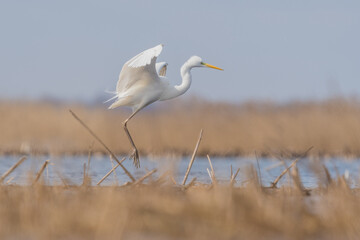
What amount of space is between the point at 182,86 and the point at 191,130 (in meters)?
6.50

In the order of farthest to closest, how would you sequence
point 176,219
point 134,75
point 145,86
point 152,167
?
point 152,167
point 145,86
point 134,75
point 176,219

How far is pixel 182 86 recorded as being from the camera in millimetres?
8688

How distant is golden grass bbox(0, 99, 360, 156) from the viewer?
14.5 m

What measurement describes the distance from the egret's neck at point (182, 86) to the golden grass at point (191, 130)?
17.7ft

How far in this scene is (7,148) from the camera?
14.4 meters

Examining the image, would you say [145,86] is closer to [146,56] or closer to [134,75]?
[134,75]

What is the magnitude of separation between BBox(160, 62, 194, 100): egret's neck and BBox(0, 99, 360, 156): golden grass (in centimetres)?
541

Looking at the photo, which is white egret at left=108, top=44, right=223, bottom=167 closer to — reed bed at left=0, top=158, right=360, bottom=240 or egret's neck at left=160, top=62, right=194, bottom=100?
egret's neck at left=160, top=62, right=194, bottom=100

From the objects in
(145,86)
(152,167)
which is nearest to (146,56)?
(145,86)

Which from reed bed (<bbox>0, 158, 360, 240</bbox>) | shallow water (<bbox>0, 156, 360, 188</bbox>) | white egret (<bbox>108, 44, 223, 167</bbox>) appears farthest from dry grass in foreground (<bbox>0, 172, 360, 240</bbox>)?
white egret (<bbox>108, 44, 223, 167</bbox>)

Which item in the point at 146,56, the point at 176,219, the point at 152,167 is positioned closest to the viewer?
the point at 176,219

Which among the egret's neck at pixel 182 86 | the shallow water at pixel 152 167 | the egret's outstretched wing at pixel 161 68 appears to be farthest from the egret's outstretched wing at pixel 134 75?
the shallow water at pixel 152 167

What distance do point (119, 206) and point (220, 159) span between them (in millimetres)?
10755

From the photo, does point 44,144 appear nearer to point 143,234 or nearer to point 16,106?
point 16,106
